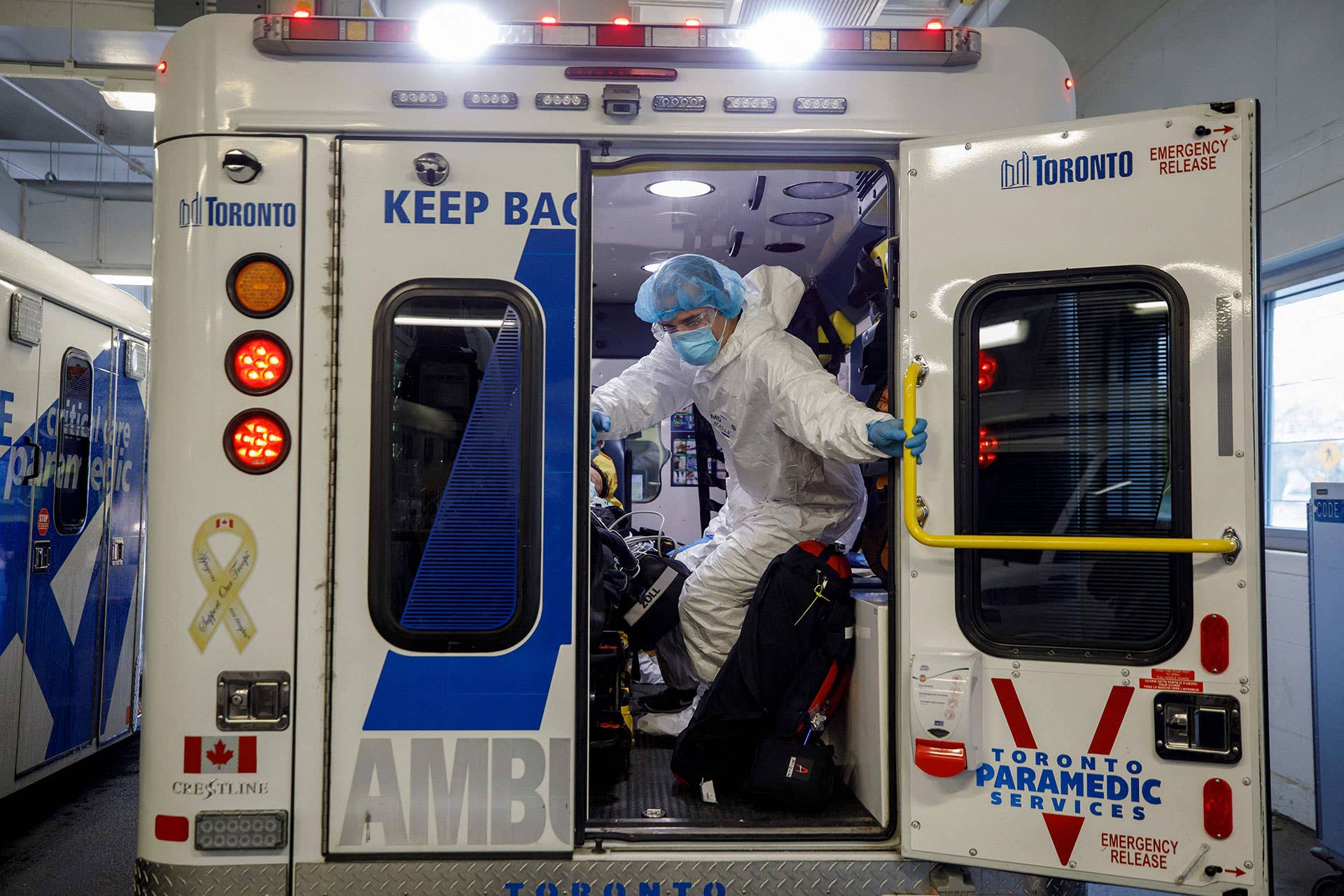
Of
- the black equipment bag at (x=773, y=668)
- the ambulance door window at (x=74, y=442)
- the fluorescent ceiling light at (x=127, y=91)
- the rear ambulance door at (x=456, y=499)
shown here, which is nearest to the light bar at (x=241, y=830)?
the rear ambulance door at (x=456, y=499)

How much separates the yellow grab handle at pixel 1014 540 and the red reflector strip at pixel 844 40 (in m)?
0.85

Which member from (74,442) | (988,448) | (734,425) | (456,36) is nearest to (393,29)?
(456,36)

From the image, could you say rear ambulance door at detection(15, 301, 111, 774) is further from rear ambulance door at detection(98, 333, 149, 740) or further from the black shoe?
the black shoe

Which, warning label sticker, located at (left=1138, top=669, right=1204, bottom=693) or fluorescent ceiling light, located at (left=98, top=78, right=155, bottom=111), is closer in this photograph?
warning label sticker, located at (left=1138, top=669, right=1204, bottom=693)

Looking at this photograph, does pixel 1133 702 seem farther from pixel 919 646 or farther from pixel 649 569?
pixel 649 569

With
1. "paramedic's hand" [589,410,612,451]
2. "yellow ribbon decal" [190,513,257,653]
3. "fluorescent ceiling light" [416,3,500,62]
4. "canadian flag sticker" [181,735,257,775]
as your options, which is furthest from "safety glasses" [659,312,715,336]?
"canadian flag sticker" [181,735,257,775]

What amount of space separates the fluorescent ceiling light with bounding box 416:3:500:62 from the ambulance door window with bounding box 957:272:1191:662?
141 centimetres

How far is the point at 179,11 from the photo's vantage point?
303 centimetres

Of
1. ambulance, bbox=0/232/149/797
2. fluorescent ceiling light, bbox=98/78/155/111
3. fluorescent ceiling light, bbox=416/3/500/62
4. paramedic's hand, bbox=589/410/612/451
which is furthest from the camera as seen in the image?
fluorescent ceiling light, bbox=98/78/155/111

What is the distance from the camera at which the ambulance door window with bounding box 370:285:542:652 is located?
2.30 metres

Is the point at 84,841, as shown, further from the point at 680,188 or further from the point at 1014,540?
the point at 1014,540

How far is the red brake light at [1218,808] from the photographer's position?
2160 millimetres

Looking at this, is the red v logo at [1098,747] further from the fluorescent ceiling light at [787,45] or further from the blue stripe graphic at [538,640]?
the fluorescent ceiling light at [787,45]

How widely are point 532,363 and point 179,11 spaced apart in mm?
1885
